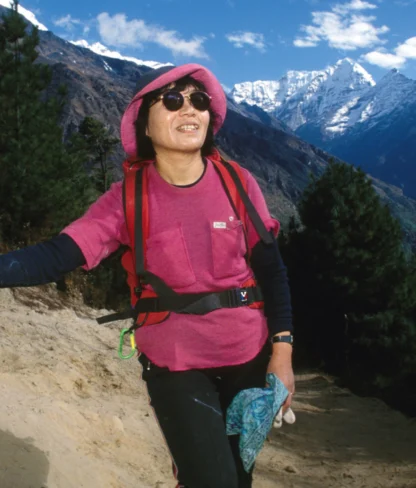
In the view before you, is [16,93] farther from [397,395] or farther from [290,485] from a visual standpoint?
[397,395]

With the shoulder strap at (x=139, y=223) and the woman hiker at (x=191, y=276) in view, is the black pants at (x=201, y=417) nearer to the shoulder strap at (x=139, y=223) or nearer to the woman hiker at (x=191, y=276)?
the woman hiker at (x=191, y=276)

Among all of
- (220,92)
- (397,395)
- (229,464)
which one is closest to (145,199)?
(220,92)

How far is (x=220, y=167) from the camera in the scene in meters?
2.48

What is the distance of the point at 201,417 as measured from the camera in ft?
Result: 6.64

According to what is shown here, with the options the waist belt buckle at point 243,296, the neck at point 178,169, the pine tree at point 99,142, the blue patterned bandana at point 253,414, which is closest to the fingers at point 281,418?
the blue patterned bandana at point 253,414

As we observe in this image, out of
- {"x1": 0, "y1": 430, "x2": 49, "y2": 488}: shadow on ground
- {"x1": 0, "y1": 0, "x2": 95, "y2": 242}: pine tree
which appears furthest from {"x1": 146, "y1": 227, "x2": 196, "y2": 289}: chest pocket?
{"x1": 0, "y1": 0, "x2": 95, "y2": 242}: pine tree

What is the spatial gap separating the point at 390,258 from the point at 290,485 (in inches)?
430

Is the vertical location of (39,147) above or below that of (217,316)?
above

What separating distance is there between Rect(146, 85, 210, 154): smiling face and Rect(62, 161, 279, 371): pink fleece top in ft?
0.67

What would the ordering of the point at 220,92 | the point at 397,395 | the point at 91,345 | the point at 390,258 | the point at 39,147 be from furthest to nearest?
1. the point at 390,258
2. the point at 397,395
3. the point at 39,147
4. the point at 91,345
5. the point at 220,92

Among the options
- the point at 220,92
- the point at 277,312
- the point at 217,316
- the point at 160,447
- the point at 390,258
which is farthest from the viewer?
the point at 390,258

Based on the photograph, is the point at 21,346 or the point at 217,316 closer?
the point at 217,316

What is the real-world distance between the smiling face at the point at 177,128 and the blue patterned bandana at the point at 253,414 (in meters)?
1.21

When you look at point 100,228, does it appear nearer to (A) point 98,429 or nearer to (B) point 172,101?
(B) point 172,101
